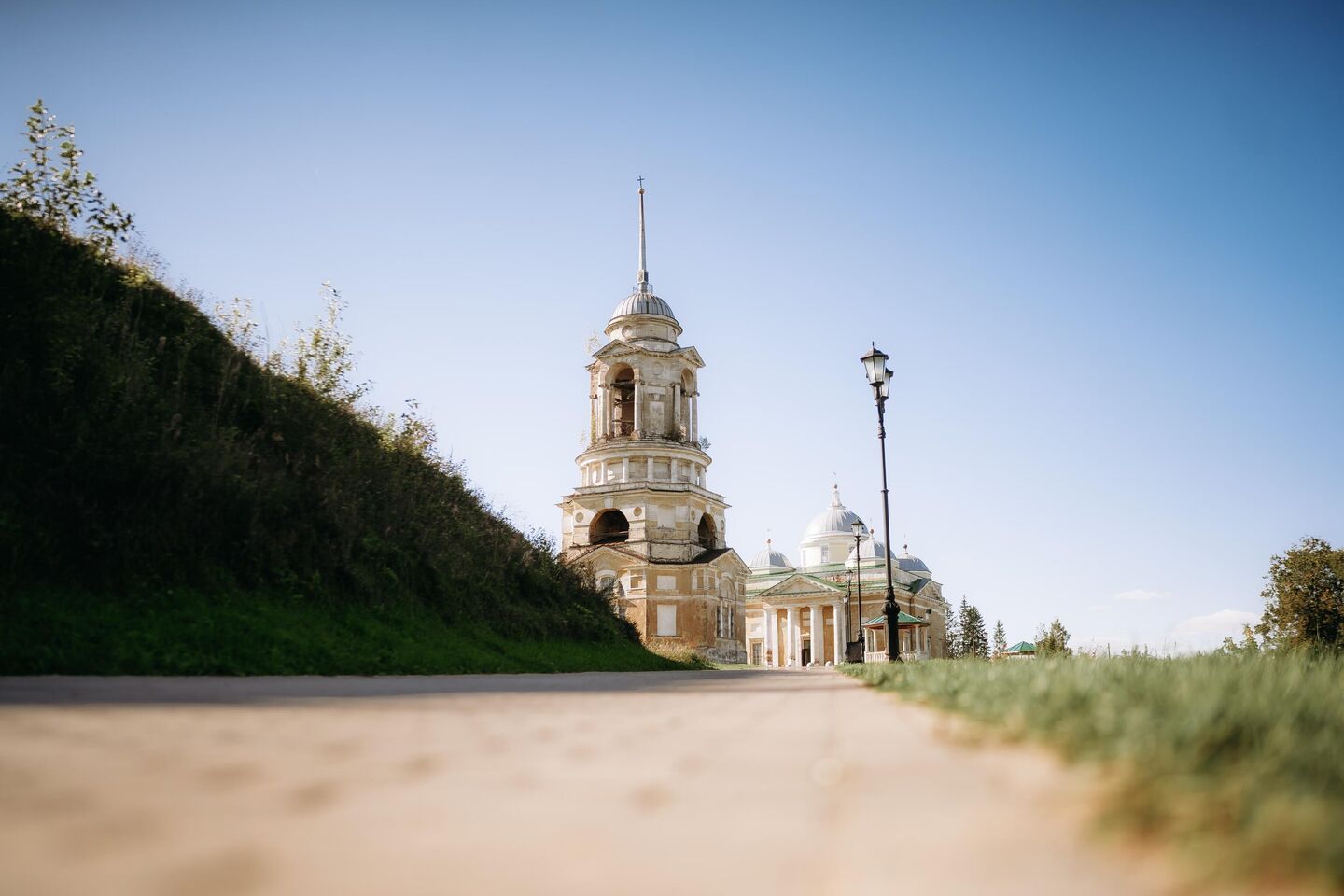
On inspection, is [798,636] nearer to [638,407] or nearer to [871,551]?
[871,551]

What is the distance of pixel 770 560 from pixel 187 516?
255 ft

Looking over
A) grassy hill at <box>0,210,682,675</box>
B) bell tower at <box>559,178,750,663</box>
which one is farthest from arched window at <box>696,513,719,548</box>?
grassy hill at <box>0,210,682,675</box>

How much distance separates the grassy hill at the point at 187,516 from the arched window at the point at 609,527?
3367cm

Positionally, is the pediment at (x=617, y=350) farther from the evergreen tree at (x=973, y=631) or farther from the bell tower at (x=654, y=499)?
the evergreen tree at (x=973, y=631)

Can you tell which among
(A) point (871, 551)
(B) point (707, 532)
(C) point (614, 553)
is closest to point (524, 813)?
(C) point (614, 553)

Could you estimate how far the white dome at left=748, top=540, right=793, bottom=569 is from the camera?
278 feet

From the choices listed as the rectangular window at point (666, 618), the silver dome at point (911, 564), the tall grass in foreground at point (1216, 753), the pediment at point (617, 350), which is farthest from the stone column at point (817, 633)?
the tall grass in foreground at point (1216, 753)

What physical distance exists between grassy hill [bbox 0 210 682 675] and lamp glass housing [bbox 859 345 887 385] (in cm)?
809

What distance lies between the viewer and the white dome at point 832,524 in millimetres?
87250

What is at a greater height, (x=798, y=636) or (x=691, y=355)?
(x=691, y=355)

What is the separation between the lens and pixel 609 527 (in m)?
50.8

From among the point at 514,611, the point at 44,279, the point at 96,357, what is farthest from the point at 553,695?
the point at 514,611

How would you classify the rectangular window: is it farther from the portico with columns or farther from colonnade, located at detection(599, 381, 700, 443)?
→ the portico with columns

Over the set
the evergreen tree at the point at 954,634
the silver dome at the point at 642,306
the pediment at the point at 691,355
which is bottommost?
the evergreen tree at the point at 954,634
